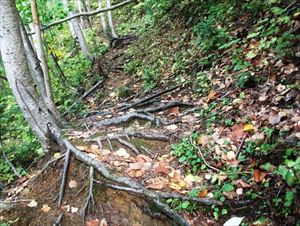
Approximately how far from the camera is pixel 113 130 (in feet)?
19.4

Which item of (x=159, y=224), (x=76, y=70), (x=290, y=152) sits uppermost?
(x=290, y=152)

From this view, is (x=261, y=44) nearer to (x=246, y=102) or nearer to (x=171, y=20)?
(x=246, y=102)

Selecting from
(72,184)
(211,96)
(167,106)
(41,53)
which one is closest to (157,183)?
(72,184)

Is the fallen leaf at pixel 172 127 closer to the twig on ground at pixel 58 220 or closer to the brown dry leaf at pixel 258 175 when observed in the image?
the brown dry leaf at pixel 258 175

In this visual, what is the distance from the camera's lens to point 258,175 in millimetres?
3926

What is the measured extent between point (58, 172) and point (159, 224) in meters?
1.88

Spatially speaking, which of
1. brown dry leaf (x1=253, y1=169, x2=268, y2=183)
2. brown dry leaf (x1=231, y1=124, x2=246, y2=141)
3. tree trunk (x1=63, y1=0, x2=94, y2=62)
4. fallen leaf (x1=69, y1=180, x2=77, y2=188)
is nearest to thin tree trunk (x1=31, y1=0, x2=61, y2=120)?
fallen leaf (x1=69, y1=180, x2=77, y2=188)

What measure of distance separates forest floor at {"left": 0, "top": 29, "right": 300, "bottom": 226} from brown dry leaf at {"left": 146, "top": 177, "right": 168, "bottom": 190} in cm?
2

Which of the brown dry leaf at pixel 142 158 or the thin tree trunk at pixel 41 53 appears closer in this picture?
the brown dry leaf at pixel 142 158

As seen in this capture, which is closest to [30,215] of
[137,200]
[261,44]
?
[137,200]

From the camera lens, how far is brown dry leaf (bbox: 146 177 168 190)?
4262 millimetres

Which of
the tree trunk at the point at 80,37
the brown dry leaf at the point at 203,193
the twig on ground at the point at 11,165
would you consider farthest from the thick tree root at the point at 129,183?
the tree trunk at the point at 80,37

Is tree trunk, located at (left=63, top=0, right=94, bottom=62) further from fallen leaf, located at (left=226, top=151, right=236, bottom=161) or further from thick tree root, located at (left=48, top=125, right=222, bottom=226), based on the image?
fallen leaf, located at (left=226, top=151, right=236, bottom=161)

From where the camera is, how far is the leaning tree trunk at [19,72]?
5.04 meters
